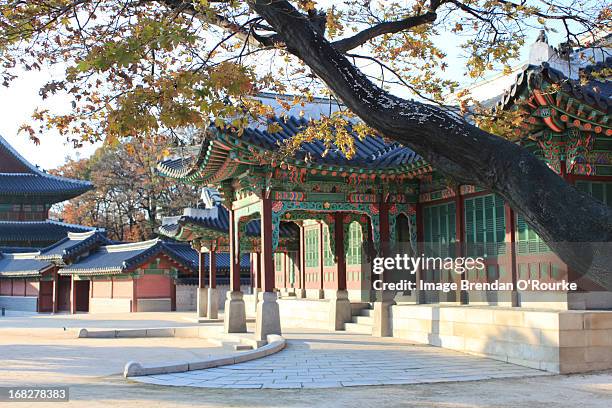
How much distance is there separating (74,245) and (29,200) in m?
12.6

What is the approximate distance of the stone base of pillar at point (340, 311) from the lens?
18984 mm

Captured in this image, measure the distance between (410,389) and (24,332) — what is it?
61.2ft

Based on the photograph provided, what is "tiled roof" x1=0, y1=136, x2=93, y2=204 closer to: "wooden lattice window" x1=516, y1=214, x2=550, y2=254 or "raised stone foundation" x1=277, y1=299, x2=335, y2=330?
"raised stone foundation" x1=277, y1=299, x2=335, y2=330

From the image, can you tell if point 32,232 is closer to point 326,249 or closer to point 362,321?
point 326,249

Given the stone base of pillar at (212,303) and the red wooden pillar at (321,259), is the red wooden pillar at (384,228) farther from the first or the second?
the stone base of pillar at (212,303)

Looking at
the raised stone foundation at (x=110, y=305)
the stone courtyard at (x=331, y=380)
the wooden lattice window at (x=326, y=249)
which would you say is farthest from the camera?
the raised stone foundation at (x=110, y=305)

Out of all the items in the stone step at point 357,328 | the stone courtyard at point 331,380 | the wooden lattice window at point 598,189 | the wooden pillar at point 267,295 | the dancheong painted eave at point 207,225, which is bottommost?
the stone courtyard at point 331,380

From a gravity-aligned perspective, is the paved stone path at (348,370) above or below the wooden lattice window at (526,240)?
below

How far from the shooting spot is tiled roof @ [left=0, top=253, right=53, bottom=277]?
139 feet

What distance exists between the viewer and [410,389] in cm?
982

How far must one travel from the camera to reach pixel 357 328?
18375mm

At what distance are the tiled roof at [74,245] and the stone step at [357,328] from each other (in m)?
26.2

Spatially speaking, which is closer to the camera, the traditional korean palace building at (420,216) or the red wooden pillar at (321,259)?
the traditional korean palace building at (420,216)

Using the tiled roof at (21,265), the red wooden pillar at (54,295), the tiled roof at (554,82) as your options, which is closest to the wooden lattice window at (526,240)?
the tiled roof at (554,82)
